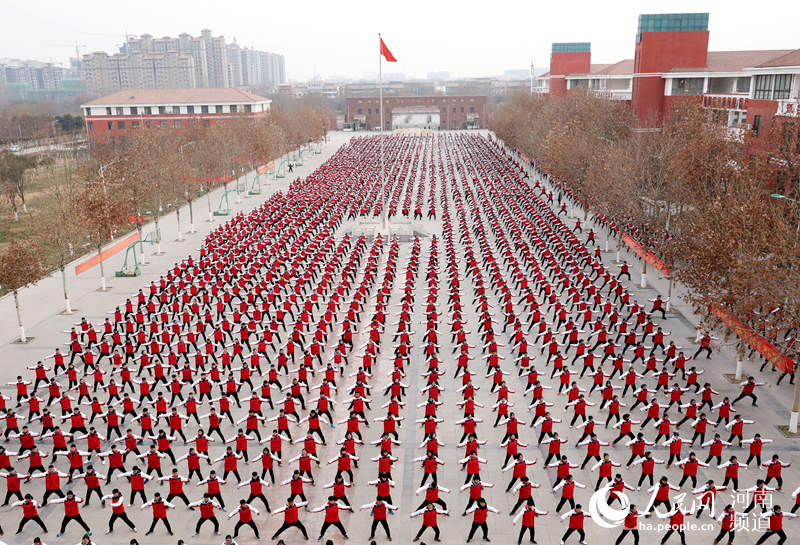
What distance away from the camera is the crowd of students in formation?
427 inches

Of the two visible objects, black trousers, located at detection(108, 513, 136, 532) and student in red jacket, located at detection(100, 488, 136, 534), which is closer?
student in red jacket, located at detection(100, 488, 136, 534)

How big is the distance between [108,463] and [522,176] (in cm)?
4314

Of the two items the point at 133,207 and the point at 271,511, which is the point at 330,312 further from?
the point at 133,207

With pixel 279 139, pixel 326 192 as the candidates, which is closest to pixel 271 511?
pixel 326 192

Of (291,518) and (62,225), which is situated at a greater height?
(62,225)

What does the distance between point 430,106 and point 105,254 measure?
4008 inches

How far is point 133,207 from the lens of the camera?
3089 cm

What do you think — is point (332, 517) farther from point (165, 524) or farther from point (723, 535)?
point (723, 535)

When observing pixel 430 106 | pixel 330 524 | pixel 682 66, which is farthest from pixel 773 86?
pixel 430 106

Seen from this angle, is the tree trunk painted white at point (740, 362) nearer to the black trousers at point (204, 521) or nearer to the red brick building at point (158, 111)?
the black trousers at point (204, 521)

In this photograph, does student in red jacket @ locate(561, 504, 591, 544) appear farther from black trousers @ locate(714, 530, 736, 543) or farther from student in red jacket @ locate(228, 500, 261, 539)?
student in red jacket @ locate(228, 500, 261, 539)

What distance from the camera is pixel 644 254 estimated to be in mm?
24375

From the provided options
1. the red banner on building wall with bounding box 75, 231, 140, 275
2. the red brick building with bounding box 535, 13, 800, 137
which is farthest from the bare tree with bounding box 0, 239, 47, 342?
the red brick building with bounding box 535, 13, 800, 137

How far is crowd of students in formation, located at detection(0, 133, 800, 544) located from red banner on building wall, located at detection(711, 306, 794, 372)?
89 centimetres
